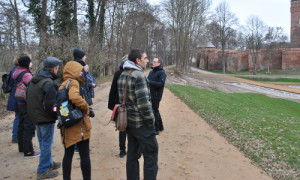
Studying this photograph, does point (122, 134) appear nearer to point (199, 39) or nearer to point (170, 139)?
point (170, 139)

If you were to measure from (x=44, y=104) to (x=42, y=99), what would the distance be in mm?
128

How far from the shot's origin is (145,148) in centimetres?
386

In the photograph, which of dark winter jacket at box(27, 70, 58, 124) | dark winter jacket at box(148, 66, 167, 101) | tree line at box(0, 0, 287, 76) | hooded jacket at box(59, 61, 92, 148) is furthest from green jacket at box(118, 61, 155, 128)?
tree line at box(0, 0, 287, 76)

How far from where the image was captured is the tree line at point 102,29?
59.8 ft

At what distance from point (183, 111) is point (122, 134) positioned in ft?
Result: 19.7

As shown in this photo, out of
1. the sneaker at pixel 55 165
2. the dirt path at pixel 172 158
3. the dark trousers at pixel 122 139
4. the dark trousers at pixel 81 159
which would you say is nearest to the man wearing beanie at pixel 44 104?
the sneaker at pixel 55 165

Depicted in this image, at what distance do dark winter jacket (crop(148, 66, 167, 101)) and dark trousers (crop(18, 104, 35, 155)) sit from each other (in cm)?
273

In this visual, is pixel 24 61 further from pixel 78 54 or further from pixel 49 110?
pixel 49 110

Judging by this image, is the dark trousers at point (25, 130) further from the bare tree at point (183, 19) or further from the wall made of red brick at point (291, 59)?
the wall made of red brick at point (291, 59)

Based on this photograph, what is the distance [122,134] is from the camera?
562 cm

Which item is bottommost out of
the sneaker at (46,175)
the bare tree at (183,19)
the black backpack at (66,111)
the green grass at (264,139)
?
→ the green grass at (264,139)

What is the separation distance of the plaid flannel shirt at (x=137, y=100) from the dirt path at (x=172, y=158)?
145 cm

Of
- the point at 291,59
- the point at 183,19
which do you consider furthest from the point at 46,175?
the point at 291,59

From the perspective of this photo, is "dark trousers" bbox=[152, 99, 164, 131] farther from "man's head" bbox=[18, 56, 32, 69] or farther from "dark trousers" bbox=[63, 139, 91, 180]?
"dark trousers" bbox=[63, 139, 91, 180]
